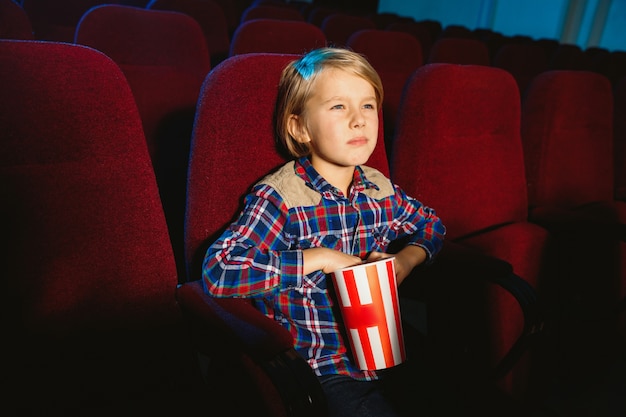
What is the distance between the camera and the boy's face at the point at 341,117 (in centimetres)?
76

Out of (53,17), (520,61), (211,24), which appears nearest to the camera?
(53,17)

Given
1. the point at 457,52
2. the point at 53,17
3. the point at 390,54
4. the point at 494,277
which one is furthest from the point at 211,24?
the point at 494,277

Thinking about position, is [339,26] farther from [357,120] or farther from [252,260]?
[252,260]

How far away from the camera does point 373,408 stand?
0.68 metres

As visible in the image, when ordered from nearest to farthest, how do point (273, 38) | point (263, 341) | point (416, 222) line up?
1. point (263, 341)
2. point (416, 222)
3. point (273, 38)

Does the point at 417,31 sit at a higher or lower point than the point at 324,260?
higher

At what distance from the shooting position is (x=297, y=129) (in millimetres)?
815

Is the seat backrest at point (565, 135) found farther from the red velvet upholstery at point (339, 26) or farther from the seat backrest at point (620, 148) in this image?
the red velvet upholstery at point (339, 26)

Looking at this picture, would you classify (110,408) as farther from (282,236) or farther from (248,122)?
(248,122)

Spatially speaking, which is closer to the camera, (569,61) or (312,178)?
(312,178)

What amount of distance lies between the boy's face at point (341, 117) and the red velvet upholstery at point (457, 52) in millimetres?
1906

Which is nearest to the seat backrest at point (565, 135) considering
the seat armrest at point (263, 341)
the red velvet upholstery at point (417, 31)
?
the seat armrest at point (263, 341)

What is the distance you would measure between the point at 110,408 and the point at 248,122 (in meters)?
0.52

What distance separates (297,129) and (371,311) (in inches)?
14.8
